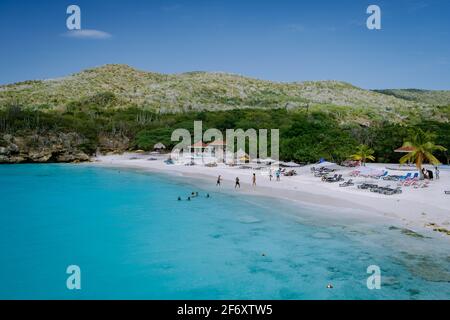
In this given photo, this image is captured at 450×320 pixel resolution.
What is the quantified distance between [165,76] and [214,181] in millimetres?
126633

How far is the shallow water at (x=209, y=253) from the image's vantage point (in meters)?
13.4

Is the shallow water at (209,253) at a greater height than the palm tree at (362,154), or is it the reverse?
the palm tree at (362,154)

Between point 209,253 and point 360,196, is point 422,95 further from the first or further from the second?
point 209,253

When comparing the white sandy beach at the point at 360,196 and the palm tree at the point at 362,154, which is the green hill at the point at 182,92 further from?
the white sandy beach at the point at 360,196

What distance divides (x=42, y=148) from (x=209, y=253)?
5411cm

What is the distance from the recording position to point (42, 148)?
6259 centimetres

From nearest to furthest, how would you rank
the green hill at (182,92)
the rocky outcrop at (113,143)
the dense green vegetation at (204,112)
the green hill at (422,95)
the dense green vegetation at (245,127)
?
the dense green vegetation at (245,127) < the dense green vegetation at (204,112) < the rocky outcrop at (113,143) < the green hill at (182,92) < the green hill at (422,95)

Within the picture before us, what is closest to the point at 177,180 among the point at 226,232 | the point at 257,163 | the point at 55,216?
the point at 257,163

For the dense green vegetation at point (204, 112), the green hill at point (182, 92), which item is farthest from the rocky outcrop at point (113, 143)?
the green hill at point (182, 92)

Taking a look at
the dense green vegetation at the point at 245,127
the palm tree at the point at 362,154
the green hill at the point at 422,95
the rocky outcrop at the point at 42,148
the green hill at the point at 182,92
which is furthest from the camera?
the green hill at the point at 422,95

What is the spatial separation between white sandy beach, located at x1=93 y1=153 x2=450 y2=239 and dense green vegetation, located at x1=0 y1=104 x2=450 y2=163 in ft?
19.8

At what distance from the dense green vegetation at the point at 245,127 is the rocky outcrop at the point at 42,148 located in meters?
1.07

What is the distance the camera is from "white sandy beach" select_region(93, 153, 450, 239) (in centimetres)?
2080

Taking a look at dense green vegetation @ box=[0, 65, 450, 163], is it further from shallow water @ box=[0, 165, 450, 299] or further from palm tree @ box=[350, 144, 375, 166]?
shallow water @ box=[0, 165, 450, 299]
